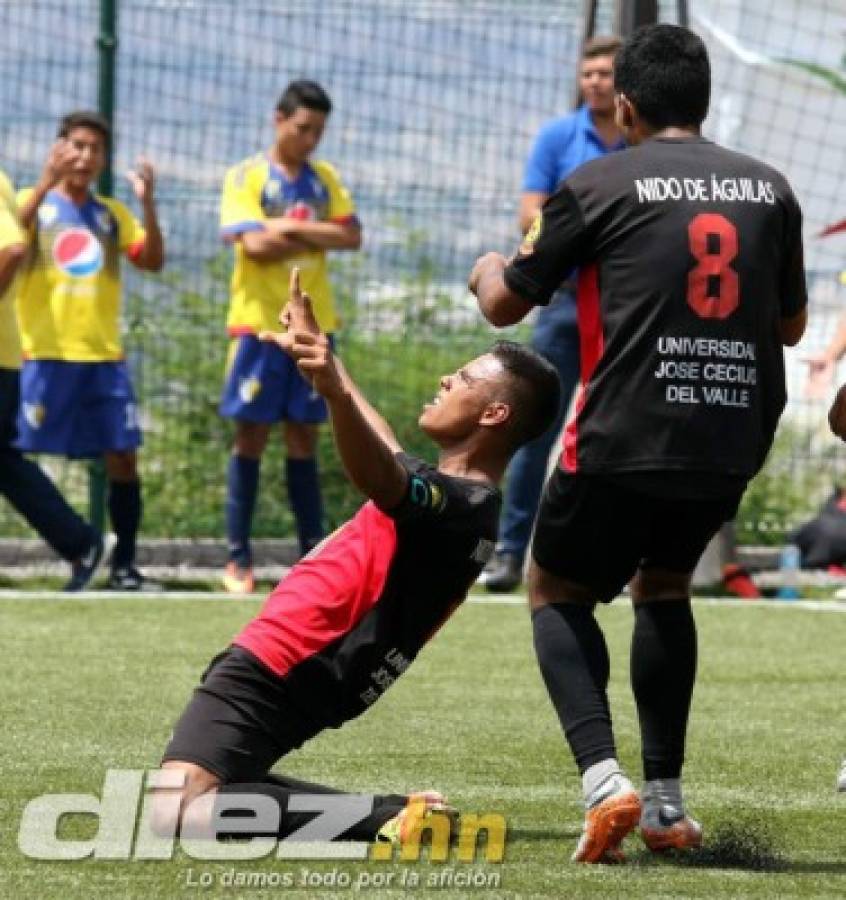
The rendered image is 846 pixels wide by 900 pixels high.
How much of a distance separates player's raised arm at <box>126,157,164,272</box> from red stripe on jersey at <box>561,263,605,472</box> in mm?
6054

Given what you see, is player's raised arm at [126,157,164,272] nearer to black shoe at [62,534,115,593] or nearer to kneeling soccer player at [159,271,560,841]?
black shoe at [62,534,115,593]

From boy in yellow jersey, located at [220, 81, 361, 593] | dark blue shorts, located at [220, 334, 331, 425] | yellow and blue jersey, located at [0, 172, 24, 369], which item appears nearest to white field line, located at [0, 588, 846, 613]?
boy in yellow jersey, located at [220, 81, 361, 593]

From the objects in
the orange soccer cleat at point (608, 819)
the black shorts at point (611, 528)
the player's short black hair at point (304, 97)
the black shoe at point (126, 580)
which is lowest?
the black shoe at point (126, 580)

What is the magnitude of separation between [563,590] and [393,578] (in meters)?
0.38

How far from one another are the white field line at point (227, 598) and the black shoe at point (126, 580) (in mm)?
114

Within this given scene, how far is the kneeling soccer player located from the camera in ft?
17.9

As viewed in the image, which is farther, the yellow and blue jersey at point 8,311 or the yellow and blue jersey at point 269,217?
the yellow and blue jersey at point 269,217

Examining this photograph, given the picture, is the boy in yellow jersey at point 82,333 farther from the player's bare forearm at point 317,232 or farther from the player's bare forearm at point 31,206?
the player's bare forearm at point 317,232

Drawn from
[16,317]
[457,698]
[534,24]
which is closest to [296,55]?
[534,24]

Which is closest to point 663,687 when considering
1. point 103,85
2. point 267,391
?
point 267,391

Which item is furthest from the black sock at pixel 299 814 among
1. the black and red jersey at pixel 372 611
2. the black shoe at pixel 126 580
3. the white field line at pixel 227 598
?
the black shoe at pixel 126 580

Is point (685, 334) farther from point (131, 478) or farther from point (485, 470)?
point (131, 478)

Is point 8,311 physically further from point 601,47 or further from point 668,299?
point 668,299

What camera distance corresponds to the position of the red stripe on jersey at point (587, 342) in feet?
17.8
